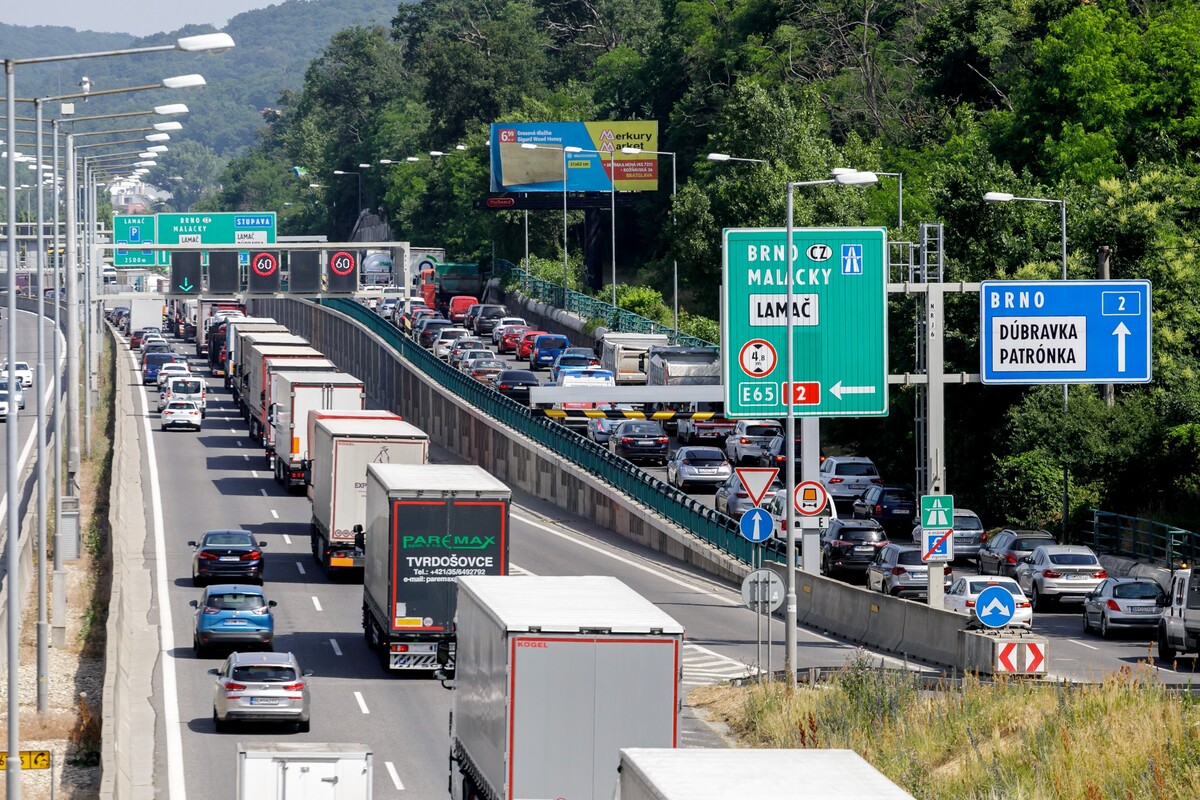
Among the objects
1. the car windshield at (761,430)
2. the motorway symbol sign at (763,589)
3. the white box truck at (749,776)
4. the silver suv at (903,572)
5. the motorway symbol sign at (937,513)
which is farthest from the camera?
the car windshield at (761,430)

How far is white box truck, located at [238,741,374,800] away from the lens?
2127 centimetres

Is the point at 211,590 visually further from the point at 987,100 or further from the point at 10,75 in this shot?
the point at 987,100

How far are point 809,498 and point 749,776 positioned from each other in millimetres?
23700

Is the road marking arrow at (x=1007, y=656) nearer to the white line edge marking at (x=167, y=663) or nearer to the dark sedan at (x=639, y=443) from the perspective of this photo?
the white line edge marking at (x=167, y=663)

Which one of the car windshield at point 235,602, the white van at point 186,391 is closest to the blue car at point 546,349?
the white van at point 186,391

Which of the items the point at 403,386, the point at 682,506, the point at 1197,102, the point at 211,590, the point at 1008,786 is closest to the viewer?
the point at 1008,786

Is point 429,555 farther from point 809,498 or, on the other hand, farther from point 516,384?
point 516,384

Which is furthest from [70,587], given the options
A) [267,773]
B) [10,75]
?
[267,773]

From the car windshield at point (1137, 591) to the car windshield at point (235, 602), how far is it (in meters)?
16.9

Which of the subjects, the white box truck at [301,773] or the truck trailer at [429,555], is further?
the truck trailer at [429,555]

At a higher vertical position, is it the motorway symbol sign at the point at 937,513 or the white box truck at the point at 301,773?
the motorway symbol sign at the point at 937,513

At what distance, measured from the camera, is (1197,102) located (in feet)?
236

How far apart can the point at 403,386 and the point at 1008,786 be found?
73.1 metres

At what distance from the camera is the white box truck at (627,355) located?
264 feet
